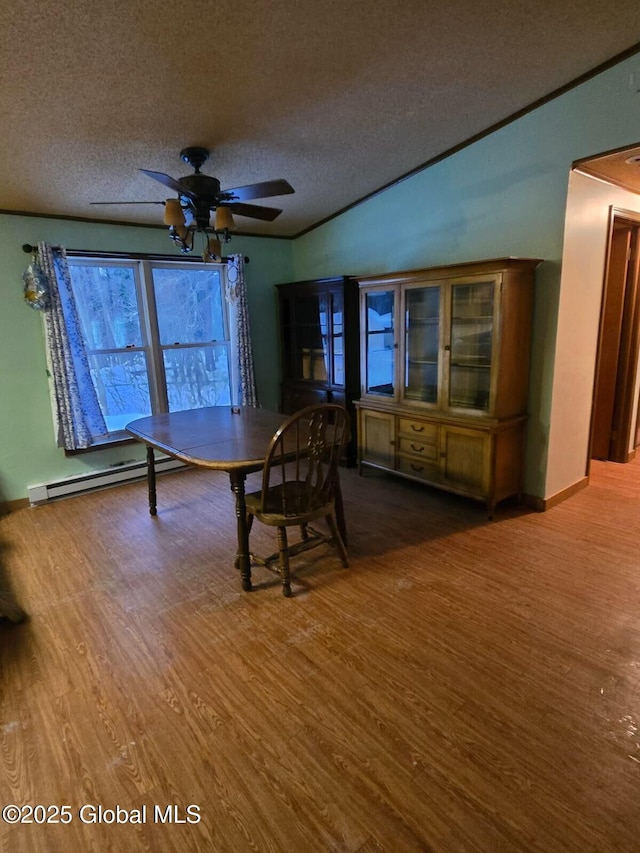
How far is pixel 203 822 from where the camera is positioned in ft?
4.36

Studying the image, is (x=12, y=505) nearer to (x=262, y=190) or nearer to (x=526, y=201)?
(x=262, y=190)

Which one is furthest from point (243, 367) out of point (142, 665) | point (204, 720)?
point (204, 720)

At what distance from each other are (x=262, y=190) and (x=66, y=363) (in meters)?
2.23

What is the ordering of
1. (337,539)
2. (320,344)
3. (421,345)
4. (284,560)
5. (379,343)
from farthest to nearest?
(320,344) < (379,343) < (421,345) < (337,539) < (284,560)

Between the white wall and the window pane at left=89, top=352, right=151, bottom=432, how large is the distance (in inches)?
136

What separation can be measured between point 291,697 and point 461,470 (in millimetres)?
2014

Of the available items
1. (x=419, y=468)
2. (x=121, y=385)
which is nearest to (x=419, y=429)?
(x=419, y=468)

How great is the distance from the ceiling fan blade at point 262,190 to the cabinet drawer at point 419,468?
2.10 m

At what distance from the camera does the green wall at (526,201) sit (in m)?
2.58

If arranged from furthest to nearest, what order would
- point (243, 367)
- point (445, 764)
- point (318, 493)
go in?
point (243, 367) < point (318, 493) < point (445, 764)

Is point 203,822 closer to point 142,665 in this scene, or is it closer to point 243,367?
point 142,665

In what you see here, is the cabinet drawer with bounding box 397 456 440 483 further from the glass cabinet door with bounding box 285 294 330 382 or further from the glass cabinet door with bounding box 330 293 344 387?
the glass cabinet door with bounding box 285 294 330 382

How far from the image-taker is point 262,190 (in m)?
2.38

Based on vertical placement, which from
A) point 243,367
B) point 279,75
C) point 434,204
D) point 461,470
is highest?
point 279,75
